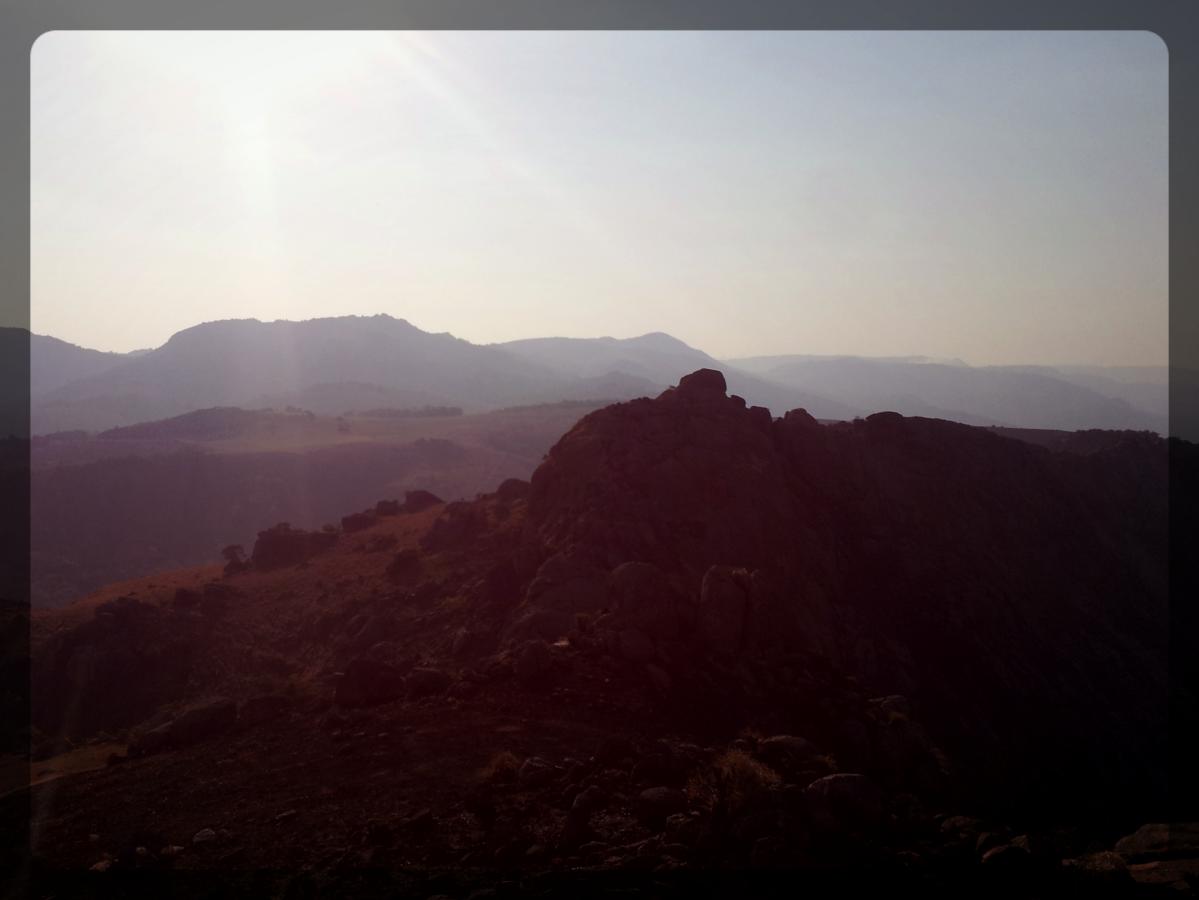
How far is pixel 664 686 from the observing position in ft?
32.6

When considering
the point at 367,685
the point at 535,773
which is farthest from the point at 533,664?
the point at 535,773

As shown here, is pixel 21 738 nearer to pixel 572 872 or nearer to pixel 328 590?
pixel 328 590

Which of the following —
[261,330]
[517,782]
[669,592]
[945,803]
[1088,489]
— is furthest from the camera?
[261,330]

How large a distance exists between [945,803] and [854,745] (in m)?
0.96

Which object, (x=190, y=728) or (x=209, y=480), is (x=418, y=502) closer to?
(x=190, y=728)

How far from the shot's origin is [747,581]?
11.4 m

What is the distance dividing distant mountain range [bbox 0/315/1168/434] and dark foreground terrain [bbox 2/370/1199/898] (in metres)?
62.2

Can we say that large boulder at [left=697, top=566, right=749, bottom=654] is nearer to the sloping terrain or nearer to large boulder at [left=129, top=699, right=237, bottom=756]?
large boulder at [left=129, top=699, right=237, bottom=756]

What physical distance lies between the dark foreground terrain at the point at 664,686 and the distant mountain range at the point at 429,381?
62.2m

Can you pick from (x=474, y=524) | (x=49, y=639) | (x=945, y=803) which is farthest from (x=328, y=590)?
(x=945, y=803)

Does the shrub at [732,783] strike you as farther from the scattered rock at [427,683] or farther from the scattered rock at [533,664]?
the scattered rock at [427,683]

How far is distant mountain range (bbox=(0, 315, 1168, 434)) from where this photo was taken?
9294 centimetres

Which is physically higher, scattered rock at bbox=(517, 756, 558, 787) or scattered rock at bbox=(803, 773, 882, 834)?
scattered rock at bbox=(803, 773, 882, 834)

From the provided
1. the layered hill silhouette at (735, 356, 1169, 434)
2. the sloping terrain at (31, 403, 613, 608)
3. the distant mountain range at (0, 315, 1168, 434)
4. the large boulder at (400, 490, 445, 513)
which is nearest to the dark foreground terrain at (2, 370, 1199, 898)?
the large boulder at (400, 490, 445, 513)
